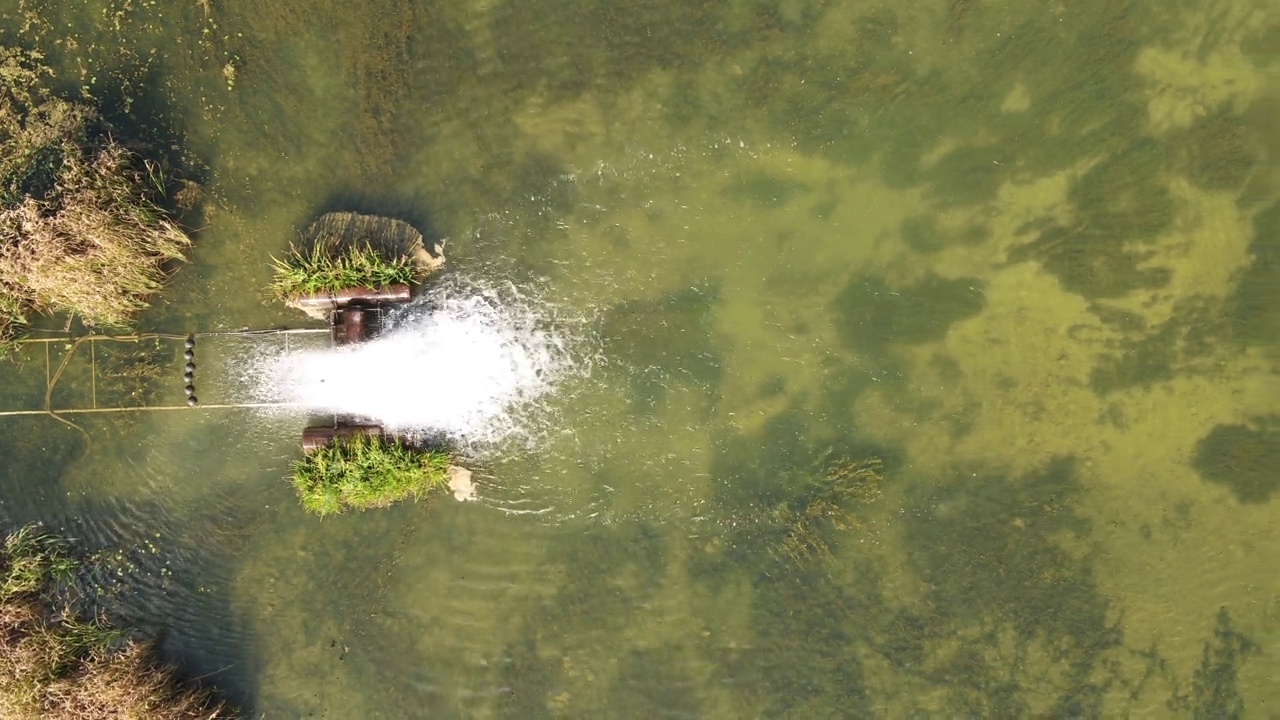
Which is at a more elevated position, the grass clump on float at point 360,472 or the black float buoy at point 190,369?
the black float buoy at point 190,369

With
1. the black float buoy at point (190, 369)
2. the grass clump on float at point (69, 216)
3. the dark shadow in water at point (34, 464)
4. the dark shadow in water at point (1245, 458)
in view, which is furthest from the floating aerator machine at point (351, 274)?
the dark shadow in water at point (1245, 458)

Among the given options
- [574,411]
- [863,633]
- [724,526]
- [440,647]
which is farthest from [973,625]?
[440,647]

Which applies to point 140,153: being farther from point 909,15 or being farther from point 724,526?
point 909,15

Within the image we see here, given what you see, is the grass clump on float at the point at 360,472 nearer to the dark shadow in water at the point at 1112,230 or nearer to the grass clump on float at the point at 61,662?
the grass clump on float at the point at 61,662

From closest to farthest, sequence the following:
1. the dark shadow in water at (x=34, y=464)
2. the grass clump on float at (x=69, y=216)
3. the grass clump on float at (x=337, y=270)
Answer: the grass clump on float at (x=69, y=216) < the grass clump on float at (x=337, y=270) < the dark shadow in water at (x=34, y=464)

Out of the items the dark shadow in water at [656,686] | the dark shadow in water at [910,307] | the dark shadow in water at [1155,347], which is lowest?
the dark shadow in water at [656,686]

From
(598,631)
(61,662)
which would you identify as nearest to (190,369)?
(61,662)

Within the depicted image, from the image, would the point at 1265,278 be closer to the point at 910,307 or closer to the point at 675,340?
the point at 910,307
